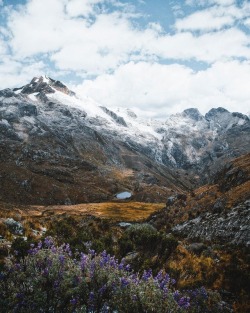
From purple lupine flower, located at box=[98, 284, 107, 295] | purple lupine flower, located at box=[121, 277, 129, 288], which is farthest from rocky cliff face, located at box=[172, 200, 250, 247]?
purple lupine flower, located at box=[98, 284, 107, 295]

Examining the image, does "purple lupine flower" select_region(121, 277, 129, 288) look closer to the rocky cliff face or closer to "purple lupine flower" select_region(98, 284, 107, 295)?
"purple lupine flower" select_region(98, 284, 107, 295)

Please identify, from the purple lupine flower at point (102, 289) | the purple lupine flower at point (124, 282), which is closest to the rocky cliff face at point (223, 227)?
the purple lupine flower at point (124, 282)

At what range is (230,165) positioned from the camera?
63.2 m

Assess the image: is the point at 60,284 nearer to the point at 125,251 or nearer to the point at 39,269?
the point at 39,269

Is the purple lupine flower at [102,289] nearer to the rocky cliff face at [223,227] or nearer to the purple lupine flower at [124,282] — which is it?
the purple lupine flower at [124,282]

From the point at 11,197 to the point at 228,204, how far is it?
17514 cm

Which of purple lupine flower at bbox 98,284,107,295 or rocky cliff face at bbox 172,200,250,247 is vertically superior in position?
rocky cliff face at bbox 172,200,250,247

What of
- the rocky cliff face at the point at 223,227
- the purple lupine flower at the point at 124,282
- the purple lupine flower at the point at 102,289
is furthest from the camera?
the rocky cliff face at the point at 223,227

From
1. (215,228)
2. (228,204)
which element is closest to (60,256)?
(215,228)

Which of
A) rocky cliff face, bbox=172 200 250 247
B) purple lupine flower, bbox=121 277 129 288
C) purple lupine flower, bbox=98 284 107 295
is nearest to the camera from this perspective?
purple lupine flower, bbox=121 277 129 288

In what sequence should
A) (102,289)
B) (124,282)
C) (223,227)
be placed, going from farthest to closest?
(223,227) < (102,289) < (124,282)

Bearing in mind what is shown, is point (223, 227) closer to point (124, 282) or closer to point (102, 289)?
point (124, 282)

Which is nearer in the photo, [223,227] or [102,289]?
[102,289]

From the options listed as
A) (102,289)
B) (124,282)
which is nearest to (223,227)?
(124,282)
